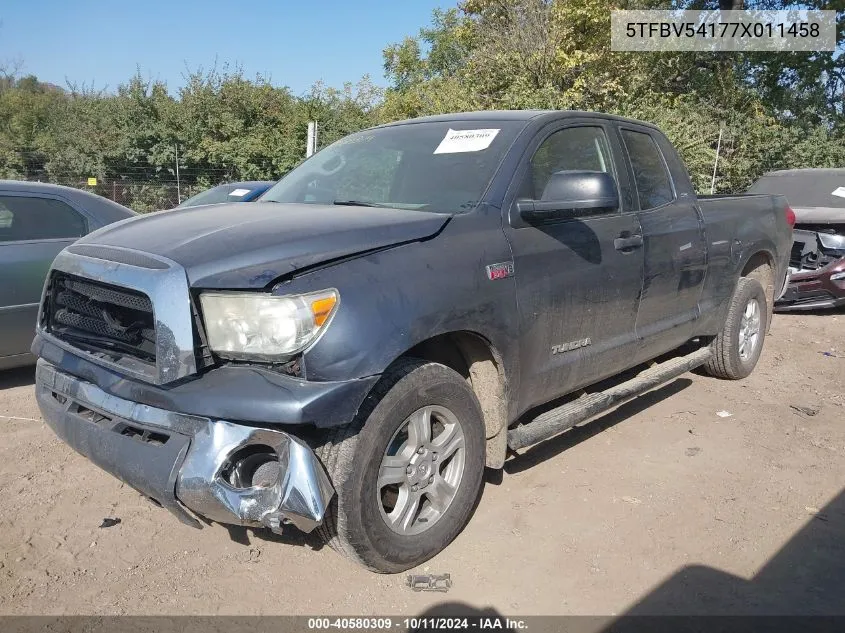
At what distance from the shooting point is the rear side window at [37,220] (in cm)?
527

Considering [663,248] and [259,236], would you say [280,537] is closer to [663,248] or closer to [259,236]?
[259,236]

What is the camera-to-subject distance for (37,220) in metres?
5.42

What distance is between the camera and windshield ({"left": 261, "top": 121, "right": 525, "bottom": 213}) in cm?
335

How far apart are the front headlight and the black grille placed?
0.84 ft

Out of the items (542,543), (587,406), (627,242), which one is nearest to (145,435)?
(542,543)

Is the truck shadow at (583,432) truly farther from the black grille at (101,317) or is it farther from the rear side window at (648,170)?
the black grille at (101,317)

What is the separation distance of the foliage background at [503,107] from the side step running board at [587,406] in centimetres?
1119

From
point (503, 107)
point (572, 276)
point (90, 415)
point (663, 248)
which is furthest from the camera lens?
point (503, 107)

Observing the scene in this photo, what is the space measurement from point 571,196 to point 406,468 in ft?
4.78

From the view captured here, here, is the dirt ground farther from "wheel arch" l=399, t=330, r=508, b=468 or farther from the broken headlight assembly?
the broken headlight assembly

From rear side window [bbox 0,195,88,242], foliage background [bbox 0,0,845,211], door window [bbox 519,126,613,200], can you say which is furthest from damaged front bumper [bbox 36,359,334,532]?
foliage background [bbox 0,0,845,211]

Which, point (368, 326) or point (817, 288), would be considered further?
point (817, 288)

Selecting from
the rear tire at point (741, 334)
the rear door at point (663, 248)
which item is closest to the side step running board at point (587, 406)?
the rear door at point (663, 248)

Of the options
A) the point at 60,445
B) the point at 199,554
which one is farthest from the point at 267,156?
the point at 199,554
